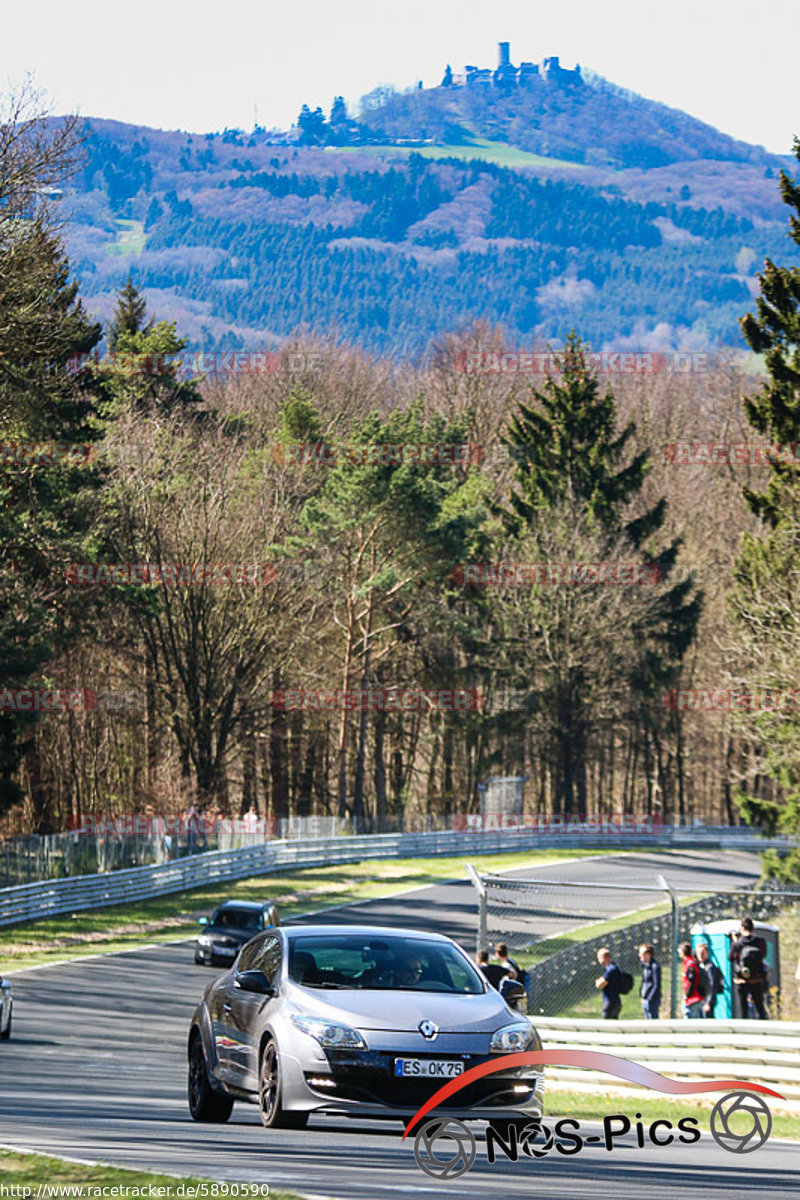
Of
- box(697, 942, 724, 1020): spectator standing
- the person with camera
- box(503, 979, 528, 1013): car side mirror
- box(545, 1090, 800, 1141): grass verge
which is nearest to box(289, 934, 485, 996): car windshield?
box(503, 979, 528, 1013): car side mirror

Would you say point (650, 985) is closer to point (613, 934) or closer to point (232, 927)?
point (613, 934)

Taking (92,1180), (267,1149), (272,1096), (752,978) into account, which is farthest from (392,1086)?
(752,978)

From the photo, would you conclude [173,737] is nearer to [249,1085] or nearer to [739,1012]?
[739,1012]

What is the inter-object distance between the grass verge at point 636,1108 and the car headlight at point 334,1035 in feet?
15.0

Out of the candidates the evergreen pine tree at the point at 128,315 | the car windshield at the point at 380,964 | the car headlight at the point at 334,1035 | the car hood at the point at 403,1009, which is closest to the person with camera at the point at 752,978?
the car windshield at the point at 380,964

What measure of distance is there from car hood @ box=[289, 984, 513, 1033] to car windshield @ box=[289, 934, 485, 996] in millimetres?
Result: 198

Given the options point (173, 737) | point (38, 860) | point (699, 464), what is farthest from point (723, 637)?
point (38, 860)

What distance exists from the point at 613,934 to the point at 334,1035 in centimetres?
1605

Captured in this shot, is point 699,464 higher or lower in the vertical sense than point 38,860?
higher

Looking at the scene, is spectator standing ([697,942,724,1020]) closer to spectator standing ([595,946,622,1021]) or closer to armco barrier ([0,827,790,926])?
spectator standing ([595,946,622,1021])

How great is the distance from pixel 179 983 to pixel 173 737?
30618 mm

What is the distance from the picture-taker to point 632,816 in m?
73.6

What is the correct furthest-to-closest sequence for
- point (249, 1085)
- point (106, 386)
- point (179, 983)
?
point (106, 386), point (179, 983), point (249, 1085)

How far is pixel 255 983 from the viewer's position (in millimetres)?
11500
